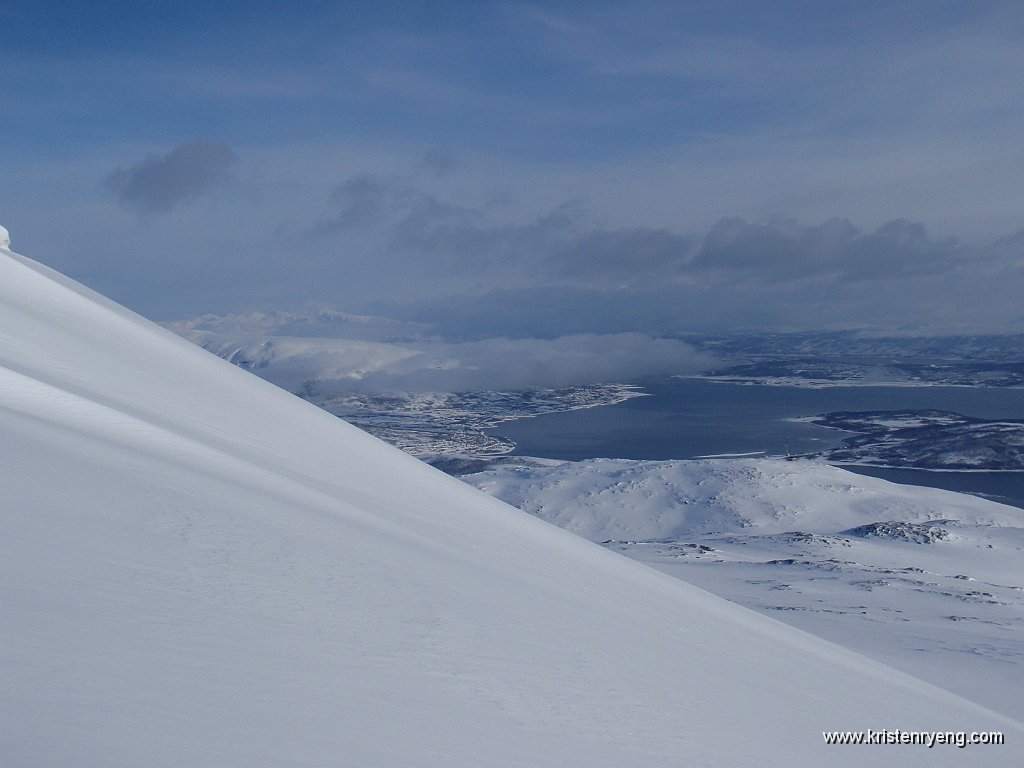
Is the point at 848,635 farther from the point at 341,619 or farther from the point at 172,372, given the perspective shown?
the point at 341,619

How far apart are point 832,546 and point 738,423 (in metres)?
52.8

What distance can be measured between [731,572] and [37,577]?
61.8ft

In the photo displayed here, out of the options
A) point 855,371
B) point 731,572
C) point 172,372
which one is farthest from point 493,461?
point 855,371

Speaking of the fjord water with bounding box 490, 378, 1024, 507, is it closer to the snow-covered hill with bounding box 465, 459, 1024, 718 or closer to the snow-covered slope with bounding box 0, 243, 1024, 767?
the snow-covered hill with bounding box 465, 459, 1024, 718

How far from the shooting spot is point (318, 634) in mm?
3145

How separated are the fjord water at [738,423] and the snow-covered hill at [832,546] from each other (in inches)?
587

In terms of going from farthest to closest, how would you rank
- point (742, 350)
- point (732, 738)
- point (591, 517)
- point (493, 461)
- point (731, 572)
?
point (742, 350)
point (493, 461)
point (591, 517)
point (731, 572)
point (732, 738)

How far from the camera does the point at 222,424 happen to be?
296 inches

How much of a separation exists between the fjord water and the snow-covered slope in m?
43.9

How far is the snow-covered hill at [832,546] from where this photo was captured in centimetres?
1277

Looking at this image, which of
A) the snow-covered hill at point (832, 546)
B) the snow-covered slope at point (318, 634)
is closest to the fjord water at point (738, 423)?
the snow-covered hill at point (832, 546)

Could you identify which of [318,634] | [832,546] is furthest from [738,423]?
[318,634]

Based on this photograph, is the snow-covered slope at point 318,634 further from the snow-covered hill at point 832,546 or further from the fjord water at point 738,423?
the fjord water at point 738,423

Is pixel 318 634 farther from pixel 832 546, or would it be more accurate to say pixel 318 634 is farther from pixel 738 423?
pixel 738 423
